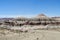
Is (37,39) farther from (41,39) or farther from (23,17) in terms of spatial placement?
(23,17)

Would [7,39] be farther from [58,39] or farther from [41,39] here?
[58,39]

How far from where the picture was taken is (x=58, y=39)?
10.4m

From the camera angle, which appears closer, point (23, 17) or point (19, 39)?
point (19, 39)

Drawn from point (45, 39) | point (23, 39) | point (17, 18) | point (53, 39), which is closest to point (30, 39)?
point (23, 39)

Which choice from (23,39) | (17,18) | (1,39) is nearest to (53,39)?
(23,39)

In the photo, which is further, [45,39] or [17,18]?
[17,18]

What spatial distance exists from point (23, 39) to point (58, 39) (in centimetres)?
276

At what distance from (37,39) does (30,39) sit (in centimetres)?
56

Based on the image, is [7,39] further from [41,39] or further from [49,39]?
[49,39]

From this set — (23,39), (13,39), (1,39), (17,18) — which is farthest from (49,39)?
(17,18)

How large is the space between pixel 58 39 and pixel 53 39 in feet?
1.46

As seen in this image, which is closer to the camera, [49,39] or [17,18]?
[49,39]

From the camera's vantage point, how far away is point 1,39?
9.81 m

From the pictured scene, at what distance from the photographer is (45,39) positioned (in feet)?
33.4
